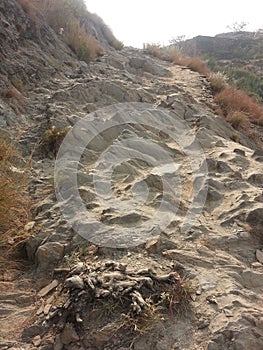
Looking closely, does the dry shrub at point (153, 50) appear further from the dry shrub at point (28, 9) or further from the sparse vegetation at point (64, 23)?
the dry shrub at point (28, 9)

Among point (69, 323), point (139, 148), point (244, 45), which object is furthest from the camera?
point (244, 45)

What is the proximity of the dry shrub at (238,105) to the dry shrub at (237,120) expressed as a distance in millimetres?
371

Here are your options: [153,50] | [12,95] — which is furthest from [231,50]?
[12,95]

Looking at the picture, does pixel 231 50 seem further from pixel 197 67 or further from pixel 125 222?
pixel 125 222

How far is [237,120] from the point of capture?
688cm

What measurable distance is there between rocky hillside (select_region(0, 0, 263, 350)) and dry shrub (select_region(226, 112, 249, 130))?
0.38 metres

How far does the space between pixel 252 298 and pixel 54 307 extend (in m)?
1.53

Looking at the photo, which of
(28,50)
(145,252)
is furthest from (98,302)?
(28,50)

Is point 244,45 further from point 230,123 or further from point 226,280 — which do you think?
point 226,280

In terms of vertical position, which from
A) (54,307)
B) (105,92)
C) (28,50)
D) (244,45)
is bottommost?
(54,307)

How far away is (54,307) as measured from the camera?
2.48 meters

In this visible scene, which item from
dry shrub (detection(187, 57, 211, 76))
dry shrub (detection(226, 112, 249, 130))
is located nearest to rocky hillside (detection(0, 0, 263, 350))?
dry shrub (detection(226, 112, 249, 130))

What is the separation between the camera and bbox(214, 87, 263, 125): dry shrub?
7.57 m

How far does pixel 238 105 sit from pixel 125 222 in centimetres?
544
